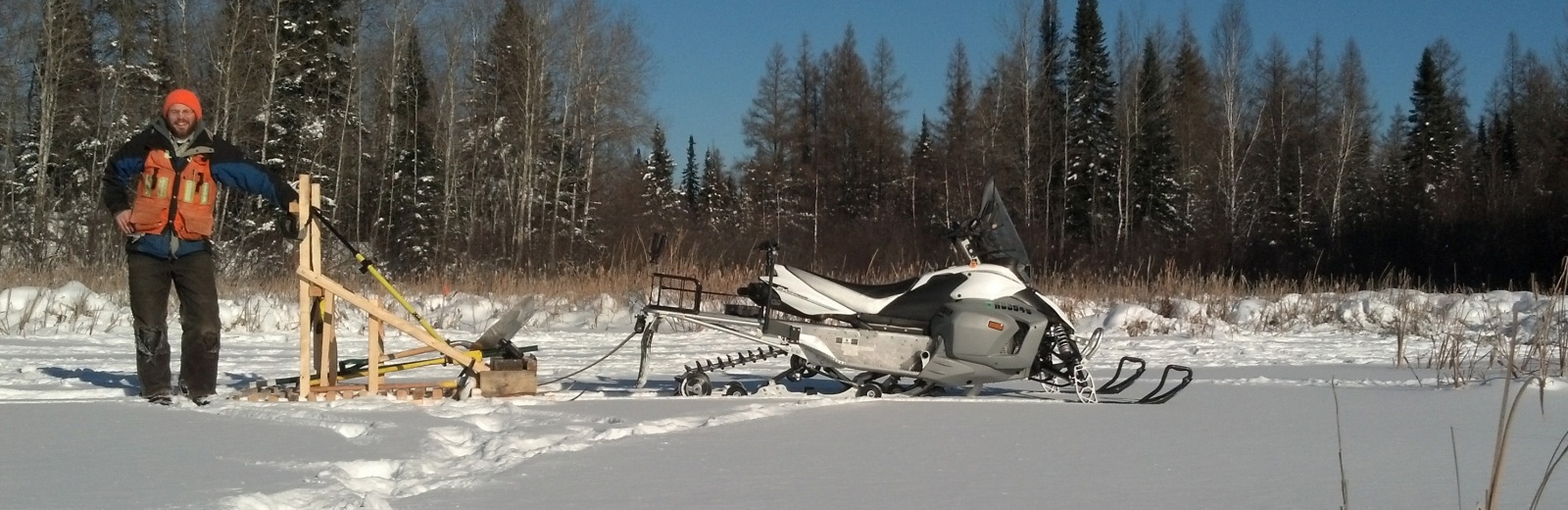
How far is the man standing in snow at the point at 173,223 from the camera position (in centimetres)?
511

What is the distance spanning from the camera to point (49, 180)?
875 inches

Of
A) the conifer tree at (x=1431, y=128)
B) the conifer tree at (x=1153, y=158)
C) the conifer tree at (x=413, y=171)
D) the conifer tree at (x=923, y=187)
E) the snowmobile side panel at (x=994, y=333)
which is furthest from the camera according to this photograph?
the conifer tree at (x=1431, y=128)

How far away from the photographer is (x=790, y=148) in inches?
1510

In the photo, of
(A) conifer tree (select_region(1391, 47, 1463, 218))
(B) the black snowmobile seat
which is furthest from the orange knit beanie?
(A) conifer tree (select_region(1391, 47, 1463, 218))

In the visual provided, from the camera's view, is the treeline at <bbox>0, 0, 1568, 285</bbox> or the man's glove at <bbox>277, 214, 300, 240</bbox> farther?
the treeline at <bbox>0, 0, 1568, 285</bbox>

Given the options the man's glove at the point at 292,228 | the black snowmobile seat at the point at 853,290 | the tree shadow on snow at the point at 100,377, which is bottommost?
the tree shadow on snow at the point at 100,377

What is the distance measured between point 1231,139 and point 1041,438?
30.1 metres

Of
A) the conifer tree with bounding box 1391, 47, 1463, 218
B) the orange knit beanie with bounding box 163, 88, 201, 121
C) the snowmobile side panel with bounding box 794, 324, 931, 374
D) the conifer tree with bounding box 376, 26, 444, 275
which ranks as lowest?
the snowmobile side panel with bounding box 794, 324, 931, 374

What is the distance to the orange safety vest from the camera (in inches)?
202

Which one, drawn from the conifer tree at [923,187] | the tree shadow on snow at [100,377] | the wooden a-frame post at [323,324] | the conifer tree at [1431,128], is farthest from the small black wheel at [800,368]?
the conifer tree at [1431,128]

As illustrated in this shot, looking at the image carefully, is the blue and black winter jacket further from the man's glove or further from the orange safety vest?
the man's glove

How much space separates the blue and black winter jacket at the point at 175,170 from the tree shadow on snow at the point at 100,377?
2.99 ft

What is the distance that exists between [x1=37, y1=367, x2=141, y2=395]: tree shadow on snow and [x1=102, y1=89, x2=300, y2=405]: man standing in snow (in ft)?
2.13

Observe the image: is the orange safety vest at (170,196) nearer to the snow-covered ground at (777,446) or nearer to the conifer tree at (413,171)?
→ the snow-covered ground at (777,446)
